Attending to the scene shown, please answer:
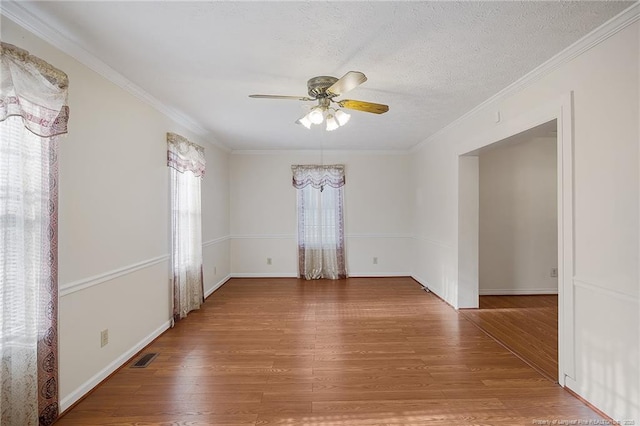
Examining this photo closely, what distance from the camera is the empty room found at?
1.64m

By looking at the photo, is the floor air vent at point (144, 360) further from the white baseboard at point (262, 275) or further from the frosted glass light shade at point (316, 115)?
the white baseboard at point (262, 275)

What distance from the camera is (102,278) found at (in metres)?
2.22

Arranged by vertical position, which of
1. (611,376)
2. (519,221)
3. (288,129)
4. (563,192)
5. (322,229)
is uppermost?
(288,129)

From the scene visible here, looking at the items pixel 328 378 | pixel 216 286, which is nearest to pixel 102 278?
pixel 328 378

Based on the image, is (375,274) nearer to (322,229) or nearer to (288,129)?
(322,229)

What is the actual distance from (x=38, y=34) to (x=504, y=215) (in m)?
5.26

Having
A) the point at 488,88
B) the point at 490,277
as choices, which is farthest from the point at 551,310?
the point at 488,88

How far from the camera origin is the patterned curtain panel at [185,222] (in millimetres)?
A: 3305

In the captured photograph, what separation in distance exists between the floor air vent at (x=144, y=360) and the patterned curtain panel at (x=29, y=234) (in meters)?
0.67

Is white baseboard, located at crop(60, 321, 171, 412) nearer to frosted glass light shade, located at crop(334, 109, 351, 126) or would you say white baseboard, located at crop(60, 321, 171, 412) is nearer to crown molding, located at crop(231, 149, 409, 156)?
frosted glass light shade, located at crop(334, 109, 351, 126)

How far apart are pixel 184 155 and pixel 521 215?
15.6ft

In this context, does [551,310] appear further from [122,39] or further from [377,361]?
[122,39]

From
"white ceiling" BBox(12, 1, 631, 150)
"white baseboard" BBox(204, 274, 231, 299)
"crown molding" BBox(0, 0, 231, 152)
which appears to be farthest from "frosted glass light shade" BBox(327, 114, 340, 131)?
"white baseboard" BBox(204, 274, 231, 299)

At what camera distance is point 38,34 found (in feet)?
5.61
